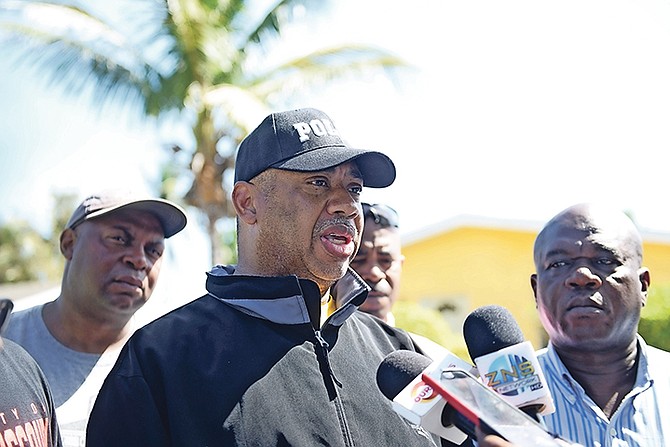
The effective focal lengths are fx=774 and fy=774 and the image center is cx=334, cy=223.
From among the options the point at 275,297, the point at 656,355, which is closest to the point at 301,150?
the point at 275,297

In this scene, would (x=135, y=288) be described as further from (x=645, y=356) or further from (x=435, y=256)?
(x=435, y=256)

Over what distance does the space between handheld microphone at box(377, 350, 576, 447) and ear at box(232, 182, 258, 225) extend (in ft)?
2.95

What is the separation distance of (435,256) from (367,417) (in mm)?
15706

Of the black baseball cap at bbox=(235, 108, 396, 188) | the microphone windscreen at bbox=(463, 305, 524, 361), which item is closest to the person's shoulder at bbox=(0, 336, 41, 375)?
the black baseball cap at bbox=(235, 108, 396, 188)

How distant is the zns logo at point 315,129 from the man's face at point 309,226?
152 mm

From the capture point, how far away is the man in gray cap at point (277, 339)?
253cm

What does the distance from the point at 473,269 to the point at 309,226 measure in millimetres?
15380

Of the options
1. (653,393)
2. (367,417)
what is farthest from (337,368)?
(653,393)

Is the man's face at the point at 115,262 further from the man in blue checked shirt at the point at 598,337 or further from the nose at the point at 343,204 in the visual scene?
the man in blue checked shirt at the point at 598,337

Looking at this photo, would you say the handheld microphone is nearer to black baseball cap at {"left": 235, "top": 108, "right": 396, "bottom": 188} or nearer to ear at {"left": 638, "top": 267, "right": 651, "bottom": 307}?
black baseball cap at {"left": 235, "top": 108, "right": 396, "bottom": 188}

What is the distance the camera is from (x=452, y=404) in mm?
1922

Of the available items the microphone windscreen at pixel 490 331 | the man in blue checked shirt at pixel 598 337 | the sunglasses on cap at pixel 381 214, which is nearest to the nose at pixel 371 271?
the sunglasses on cap at pixel 381 214

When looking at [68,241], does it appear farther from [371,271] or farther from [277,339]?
[277,339]

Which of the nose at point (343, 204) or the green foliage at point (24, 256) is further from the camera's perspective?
the green foliage at point (24, 256)
